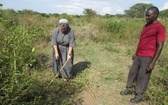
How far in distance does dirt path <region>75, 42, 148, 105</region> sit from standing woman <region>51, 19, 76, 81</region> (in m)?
0.62

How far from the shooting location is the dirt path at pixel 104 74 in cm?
445

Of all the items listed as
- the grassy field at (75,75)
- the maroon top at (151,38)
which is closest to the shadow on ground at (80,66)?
the grassy field at (75,75)

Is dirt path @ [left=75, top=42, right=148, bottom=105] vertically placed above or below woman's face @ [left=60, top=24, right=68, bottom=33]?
below

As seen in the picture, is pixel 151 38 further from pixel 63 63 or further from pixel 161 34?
pixel 63 63

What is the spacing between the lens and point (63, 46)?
5176 mm

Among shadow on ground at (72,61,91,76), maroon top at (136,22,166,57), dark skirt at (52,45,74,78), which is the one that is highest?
maroon top at (136,22,166,57)

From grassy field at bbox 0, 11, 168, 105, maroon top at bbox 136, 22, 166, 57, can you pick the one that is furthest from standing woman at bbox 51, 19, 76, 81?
maroon top at bbox 136, 22, 166, 57

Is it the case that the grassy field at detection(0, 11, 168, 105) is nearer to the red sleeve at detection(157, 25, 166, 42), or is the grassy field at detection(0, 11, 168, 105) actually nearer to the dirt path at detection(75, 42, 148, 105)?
the dirt path at detection(75, 42, 148, 105)

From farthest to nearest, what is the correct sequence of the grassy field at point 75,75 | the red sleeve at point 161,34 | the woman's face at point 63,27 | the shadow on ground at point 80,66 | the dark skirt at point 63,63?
the shadow on ground at point 80,66
the dark skirt at point 63,63
the woman's face at point 63,27
the red sleeve at point 161,34
the grassy field at point 75,75

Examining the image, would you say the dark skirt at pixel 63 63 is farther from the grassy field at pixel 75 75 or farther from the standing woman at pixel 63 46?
the grassy field at pixel 75 75

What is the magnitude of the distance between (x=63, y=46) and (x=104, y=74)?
1357 mm

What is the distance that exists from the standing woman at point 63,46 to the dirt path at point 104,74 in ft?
2.03

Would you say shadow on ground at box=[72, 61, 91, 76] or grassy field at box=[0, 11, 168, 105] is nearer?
grassy field at box=[0, 11, 168, 105]

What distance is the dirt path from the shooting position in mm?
4453
